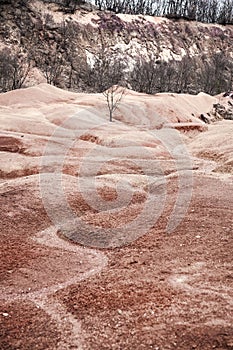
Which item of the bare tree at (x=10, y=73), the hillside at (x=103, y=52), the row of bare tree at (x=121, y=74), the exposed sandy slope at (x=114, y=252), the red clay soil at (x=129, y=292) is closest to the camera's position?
the red clay soil at (x=129, y=292)

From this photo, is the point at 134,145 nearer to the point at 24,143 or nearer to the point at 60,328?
the point at 24,143

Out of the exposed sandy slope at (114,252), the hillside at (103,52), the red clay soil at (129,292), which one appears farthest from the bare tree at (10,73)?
the red clay soil at (129,292)

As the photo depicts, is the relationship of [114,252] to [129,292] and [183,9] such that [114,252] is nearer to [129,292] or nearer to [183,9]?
[129,292]

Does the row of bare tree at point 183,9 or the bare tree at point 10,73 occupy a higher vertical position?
the row of bare tree at point 183,9

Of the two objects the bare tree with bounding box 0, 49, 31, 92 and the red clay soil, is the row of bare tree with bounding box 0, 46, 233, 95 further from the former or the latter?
the red clay soil

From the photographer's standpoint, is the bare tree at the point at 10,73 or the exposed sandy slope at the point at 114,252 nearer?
the exposed sandy slope at the point at 114,252

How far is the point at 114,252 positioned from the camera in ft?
30.1

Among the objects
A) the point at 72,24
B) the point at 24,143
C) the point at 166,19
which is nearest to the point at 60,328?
the point at 24,143

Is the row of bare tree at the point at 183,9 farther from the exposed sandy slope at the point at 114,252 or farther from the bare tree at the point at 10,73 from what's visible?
the exposed sandy slope at the point at 114,252

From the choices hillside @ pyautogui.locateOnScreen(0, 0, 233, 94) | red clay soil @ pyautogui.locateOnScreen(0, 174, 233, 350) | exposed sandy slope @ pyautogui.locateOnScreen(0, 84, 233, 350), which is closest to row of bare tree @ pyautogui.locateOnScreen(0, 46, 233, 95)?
hillside @ pyautogui.locateOnScreen(0, 0, 233, 94)

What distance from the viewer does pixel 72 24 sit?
59.1m

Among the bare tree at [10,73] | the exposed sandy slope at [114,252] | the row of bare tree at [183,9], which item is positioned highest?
the row of bare tree at [183,9]

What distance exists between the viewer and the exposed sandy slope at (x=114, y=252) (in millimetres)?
5977

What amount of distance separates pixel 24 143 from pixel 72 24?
139 feet
